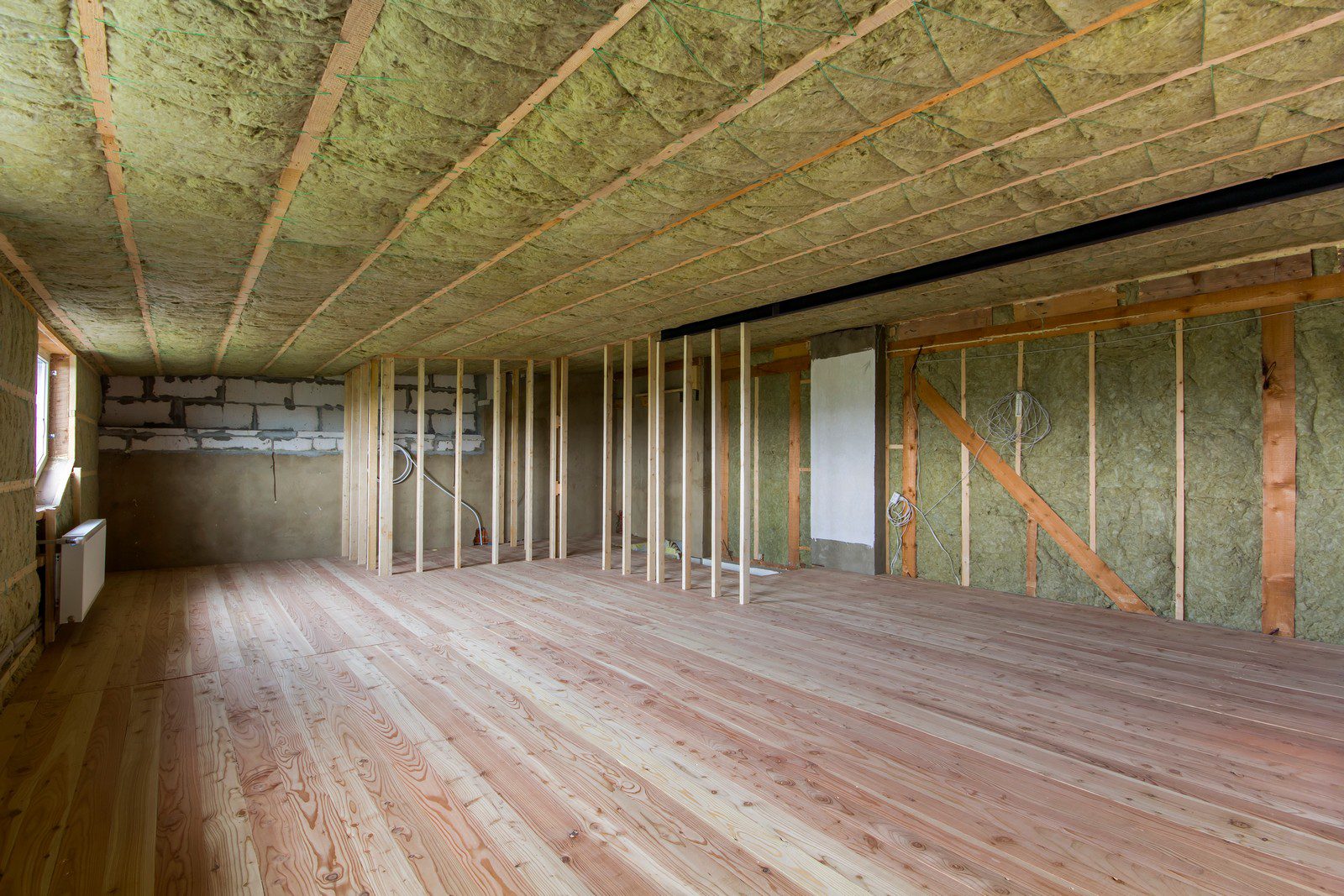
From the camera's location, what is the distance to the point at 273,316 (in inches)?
207

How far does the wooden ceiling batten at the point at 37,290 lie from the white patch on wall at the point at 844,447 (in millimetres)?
6127

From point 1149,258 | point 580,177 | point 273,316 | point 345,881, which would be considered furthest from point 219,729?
point 1149,258

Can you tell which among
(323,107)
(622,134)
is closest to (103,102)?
(323,107)

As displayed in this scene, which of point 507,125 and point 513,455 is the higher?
point 507,125

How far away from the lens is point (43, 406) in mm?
6164

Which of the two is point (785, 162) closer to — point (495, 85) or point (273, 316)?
point (495, 85)

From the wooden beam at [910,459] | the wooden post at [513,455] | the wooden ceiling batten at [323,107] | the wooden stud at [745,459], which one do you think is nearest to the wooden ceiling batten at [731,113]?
the wooden ceiling batten at [323,107]

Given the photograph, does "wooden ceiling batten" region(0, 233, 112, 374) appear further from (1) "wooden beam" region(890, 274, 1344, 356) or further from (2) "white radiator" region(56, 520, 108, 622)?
(1) "wooden beam" region(890, 274, 1344, 356)

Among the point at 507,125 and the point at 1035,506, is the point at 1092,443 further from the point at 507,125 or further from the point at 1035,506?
the point at 507,125

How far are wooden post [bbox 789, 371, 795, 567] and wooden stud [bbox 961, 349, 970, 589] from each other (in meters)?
1.84

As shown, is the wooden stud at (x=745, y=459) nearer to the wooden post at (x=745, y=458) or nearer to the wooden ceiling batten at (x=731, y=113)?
the wooden post at (x=745, y=458)

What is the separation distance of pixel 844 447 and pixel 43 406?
7587 millimetres

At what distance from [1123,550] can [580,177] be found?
4.89 meters

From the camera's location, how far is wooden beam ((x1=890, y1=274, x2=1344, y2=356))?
4293 millimetres
